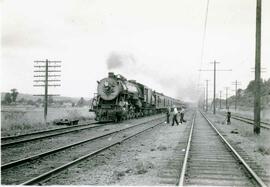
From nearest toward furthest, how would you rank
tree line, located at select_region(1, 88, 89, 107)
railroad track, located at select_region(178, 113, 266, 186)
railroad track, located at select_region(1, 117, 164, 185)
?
railroad track, located at select_region(178, 113, 266, 186) < railroad track, located at select_region(1, 117, 164, 185) < tree line, located at select_region(1, 88, 89, 107)

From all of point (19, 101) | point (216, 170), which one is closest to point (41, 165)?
Answer: point (216, 170)

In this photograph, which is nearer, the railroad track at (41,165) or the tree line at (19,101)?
the railroad track at (41,165)

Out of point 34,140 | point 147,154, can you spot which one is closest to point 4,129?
point 34,140

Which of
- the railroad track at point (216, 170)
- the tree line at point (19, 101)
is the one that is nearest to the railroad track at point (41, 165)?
the railroad track at point (216, 170)

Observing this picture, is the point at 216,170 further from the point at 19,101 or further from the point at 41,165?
the point at 19,101

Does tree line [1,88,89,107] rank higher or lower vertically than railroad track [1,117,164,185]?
higher

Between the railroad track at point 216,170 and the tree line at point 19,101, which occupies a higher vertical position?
the tree line at point 19,101

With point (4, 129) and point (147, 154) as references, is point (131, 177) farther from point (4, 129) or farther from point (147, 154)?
point (4, 129)

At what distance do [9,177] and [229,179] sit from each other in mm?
4649

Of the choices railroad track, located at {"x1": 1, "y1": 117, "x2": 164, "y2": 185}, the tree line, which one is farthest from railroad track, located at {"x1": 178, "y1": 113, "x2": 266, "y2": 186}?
the tree line

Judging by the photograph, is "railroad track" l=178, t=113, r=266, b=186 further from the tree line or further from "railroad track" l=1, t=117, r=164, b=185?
the tree line

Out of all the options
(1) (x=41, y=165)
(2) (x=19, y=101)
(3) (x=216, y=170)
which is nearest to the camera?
(3) (x=216, y=170)

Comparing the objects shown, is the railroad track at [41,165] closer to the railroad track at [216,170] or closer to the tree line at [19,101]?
the railroad track at [216,170]

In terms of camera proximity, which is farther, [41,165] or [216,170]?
[41,165]
